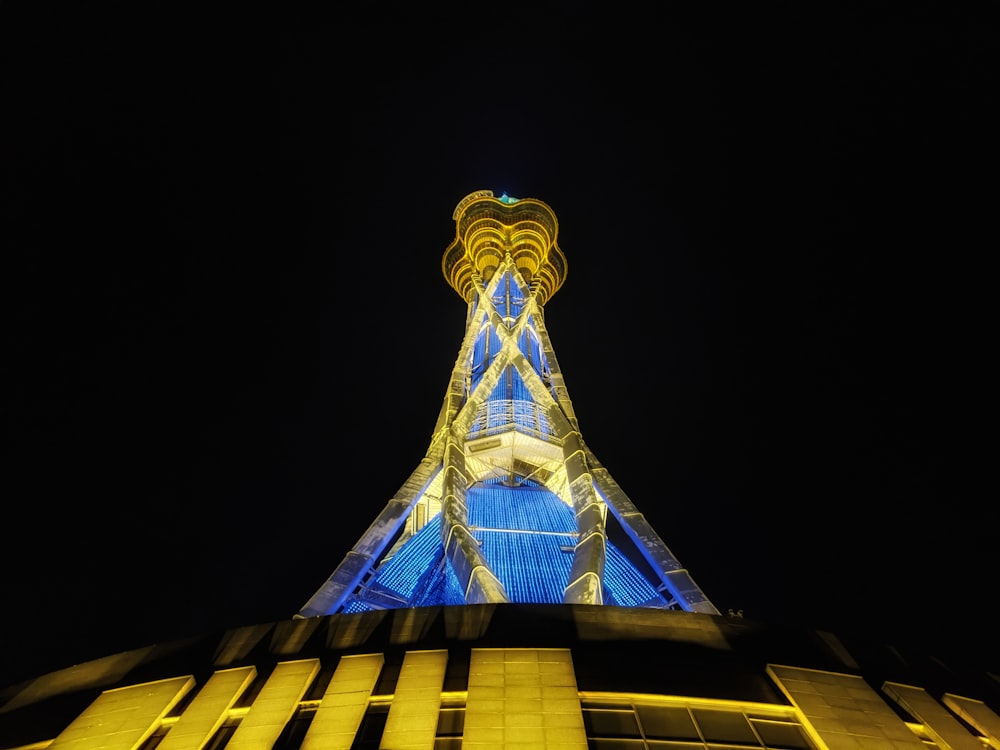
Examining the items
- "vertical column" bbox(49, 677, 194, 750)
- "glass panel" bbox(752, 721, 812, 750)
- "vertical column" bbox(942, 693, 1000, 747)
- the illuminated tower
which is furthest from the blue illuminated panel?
"glass panel" bbox(752, 721, 812, 750)

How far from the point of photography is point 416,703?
8.56 m

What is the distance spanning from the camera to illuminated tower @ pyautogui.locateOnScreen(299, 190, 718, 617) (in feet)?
55.1

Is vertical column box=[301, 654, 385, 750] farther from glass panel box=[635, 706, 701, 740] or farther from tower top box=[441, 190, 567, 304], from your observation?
tower top box=[441, 190, 567, 304]

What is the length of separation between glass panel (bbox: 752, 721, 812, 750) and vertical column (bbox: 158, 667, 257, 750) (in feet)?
26.0

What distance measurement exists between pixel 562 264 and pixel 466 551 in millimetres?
27801

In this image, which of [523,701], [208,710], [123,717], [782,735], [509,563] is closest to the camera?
[523,701]

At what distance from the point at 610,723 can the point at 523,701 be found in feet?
4.53

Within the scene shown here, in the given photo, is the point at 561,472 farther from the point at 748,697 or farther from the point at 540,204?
the point at 540,204

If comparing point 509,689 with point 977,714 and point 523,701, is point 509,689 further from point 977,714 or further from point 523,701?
point 977,714

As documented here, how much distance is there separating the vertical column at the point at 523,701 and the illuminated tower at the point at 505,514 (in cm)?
499

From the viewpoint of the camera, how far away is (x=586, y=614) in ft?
34.3

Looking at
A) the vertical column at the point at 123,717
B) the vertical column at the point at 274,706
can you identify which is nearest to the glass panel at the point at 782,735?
the vertical column at the point at 274,706

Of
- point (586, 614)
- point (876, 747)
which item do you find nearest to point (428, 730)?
point (586, 614)

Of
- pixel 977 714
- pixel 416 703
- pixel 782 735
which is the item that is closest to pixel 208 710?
pixel 416 703
